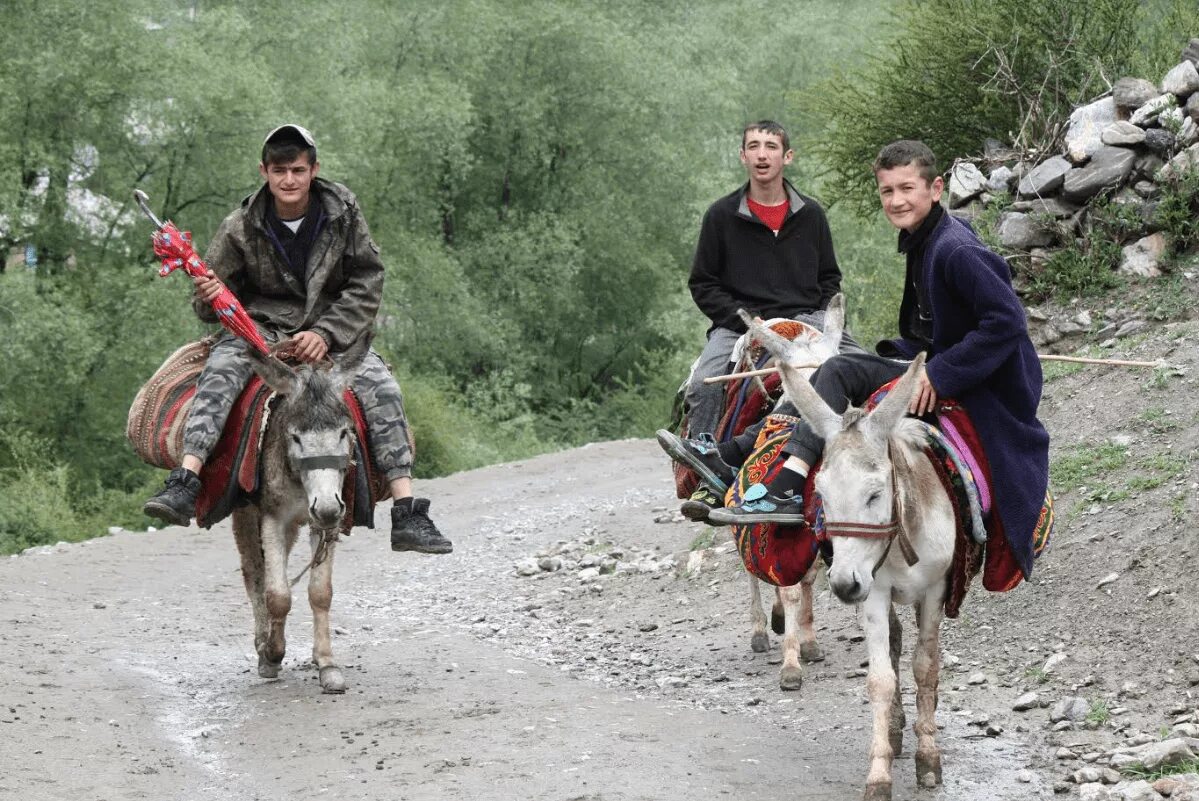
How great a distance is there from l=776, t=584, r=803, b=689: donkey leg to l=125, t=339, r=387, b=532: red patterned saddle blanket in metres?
2.23

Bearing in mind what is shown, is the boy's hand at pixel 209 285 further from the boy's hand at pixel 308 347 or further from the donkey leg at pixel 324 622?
the donkey leg at pixel 324 622

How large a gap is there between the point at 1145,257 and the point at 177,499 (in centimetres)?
761

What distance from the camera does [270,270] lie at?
8031mm

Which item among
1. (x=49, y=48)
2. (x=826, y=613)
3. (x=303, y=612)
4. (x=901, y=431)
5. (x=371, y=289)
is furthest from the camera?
(x=49, y=48)

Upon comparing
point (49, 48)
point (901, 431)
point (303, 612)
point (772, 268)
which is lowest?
point (303, 612)

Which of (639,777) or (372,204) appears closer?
(639,777)

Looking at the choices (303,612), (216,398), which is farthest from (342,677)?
(303,612)

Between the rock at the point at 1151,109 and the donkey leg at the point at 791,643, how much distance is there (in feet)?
19.2

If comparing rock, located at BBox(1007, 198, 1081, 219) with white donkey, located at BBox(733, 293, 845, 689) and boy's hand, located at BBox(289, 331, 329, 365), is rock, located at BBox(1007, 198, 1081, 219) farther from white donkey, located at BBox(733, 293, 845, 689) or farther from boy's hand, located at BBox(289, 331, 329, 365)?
boy's hand, located at BBox(289, 331, 329, 365)

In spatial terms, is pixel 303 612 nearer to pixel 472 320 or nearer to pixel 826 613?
pixel 826 613

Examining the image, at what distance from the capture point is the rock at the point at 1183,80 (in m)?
11.8

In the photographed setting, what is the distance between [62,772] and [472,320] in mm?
25153

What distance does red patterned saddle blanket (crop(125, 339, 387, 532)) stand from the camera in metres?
7.64

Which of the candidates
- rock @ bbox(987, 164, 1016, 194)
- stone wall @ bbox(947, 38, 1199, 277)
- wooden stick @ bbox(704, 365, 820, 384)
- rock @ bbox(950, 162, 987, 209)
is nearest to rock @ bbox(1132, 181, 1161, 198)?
stone wall @ bbox(947, 38, 1199, 277)
